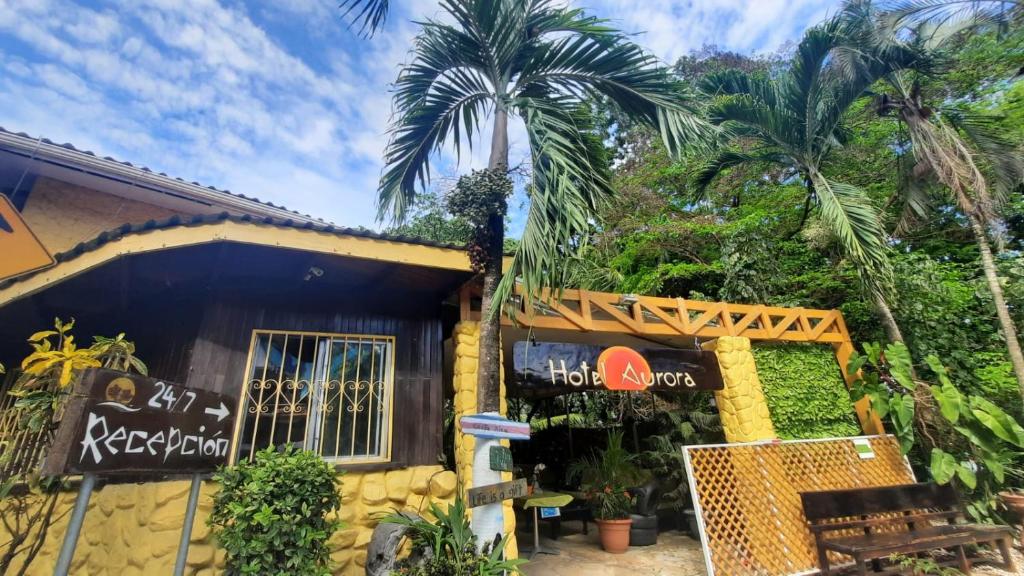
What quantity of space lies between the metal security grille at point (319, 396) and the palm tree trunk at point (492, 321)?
1.31 meters

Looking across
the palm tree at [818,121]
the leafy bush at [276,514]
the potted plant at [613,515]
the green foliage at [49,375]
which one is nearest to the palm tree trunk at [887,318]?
the palm tree at [818,121]

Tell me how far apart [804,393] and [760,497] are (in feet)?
6.23

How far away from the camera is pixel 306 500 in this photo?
9.75ft

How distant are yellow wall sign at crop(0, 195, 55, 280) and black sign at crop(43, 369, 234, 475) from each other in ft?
1.74

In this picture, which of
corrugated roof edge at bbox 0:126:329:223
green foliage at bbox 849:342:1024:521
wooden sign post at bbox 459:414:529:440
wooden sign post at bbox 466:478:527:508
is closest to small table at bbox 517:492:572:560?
wooden sign post at bbox 466:478:527:508

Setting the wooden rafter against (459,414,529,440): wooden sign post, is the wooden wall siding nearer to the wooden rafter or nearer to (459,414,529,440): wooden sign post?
the wooden rafter

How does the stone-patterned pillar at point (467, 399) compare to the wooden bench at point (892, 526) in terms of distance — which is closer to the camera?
the stone-patterned pillar at point (467, 399)

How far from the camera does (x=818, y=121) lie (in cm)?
679

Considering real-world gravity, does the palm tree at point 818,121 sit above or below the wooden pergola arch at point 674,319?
above

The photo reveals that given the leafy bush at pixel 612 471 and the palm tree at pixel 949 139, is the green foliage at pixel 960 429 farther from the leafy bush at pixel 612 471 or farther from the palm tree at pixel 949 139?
the leafy bush at pixel 612 471

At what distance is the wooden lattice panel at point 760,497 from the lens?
417 cm

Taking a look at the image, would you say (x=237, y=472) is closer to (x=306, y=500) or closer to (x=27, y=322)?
(x=306, y=500)

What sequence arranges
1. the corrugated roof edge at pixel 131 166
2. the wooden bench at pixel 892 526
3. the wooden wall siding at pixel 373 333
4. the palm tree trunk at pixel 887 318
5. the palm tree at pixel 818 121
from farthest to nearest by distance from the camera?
the palm tree trunk at pixel 887 318 → the palm tree at pixel 818 121 → the corrugated roof edge at pixel 131 166 → the wooden bench at pixel 892 526 → the wooden wall siding at pixel 373 333

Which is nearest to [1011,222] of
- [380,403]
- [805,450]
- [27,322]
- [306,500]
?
[805,450]
